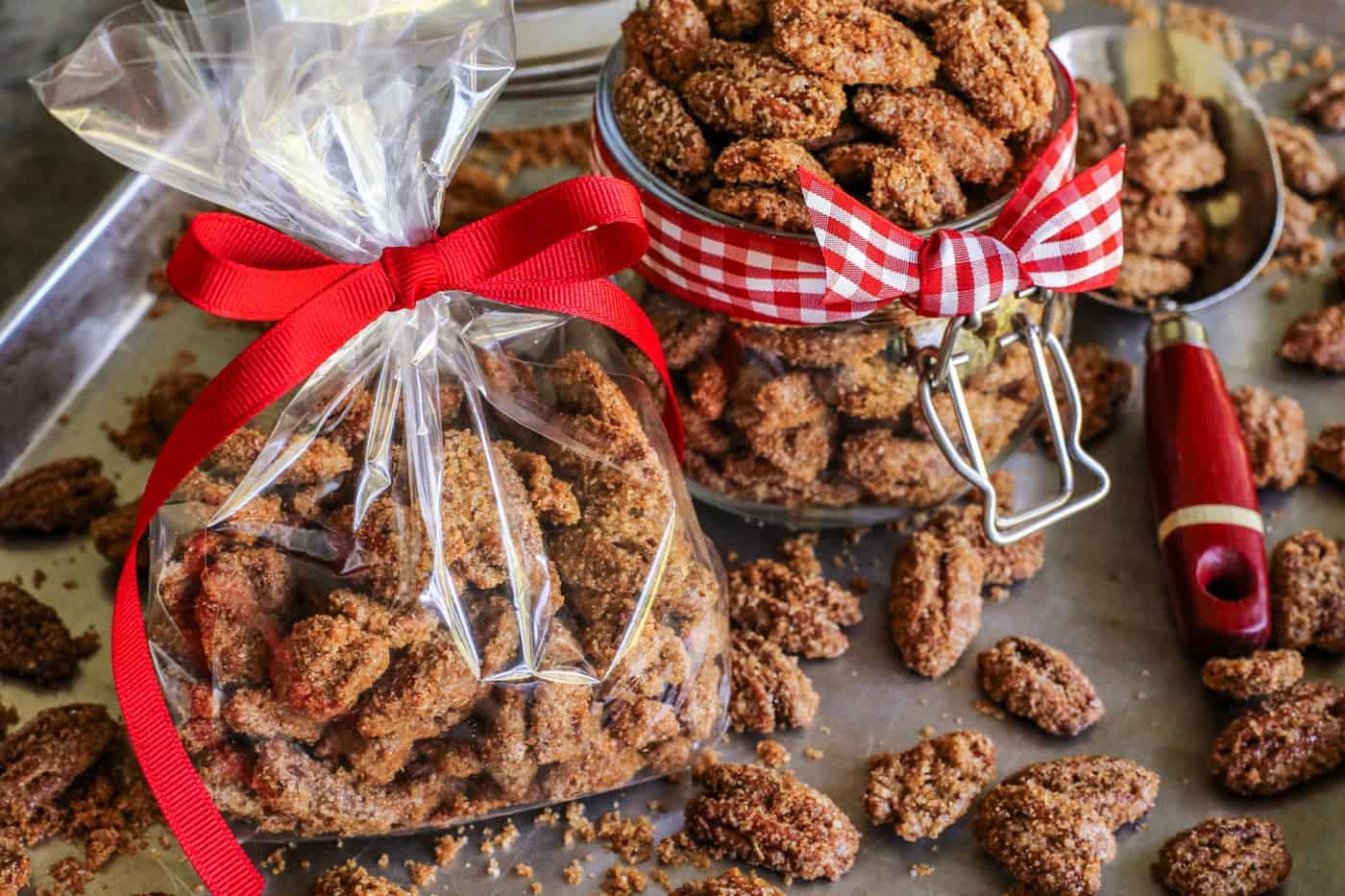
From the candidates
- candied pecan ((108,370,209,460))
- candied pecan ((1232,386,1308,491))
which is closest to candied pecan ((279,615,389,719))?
candied pecan ((108,370,209,460))

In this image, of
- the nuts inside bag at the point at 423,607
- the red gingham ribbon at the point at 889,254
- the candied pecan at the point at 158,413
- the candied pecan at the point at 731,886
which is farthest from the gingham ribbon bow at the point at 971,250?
the candied pecan at the point at 158,413

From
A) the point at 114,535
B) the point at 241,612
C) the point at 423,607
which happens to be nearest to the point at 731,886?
the point at 423,607

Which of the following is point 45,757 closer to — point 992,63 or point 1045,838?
point 1045,838

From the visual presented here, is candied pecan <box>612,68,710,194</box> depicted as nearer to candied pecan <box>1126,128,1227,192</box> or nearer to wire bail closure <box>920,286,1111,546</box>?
wire bail closure <box>920,286,1111,546</box>

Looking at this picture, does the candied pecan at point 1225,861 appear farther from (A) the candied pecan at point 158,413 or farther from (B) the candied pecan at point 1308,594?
(A) the candied pecan at point 158,413

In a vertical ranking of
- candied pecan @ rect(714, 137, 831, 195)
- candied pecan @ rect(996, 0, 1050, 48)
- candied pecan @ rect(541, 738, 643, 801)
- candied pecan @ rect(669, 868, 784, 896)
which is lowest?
candied pecan @ rect(669, 868, 784, 896)

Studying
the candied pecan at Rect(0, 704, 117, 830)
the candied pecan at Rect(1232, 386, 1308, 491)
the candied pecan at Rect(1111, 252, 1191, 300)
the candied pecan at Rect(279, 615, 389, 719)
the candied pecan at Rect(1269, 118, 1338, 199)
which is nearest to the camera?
the candied pecan at Rect(279, 615, 389, 719)
